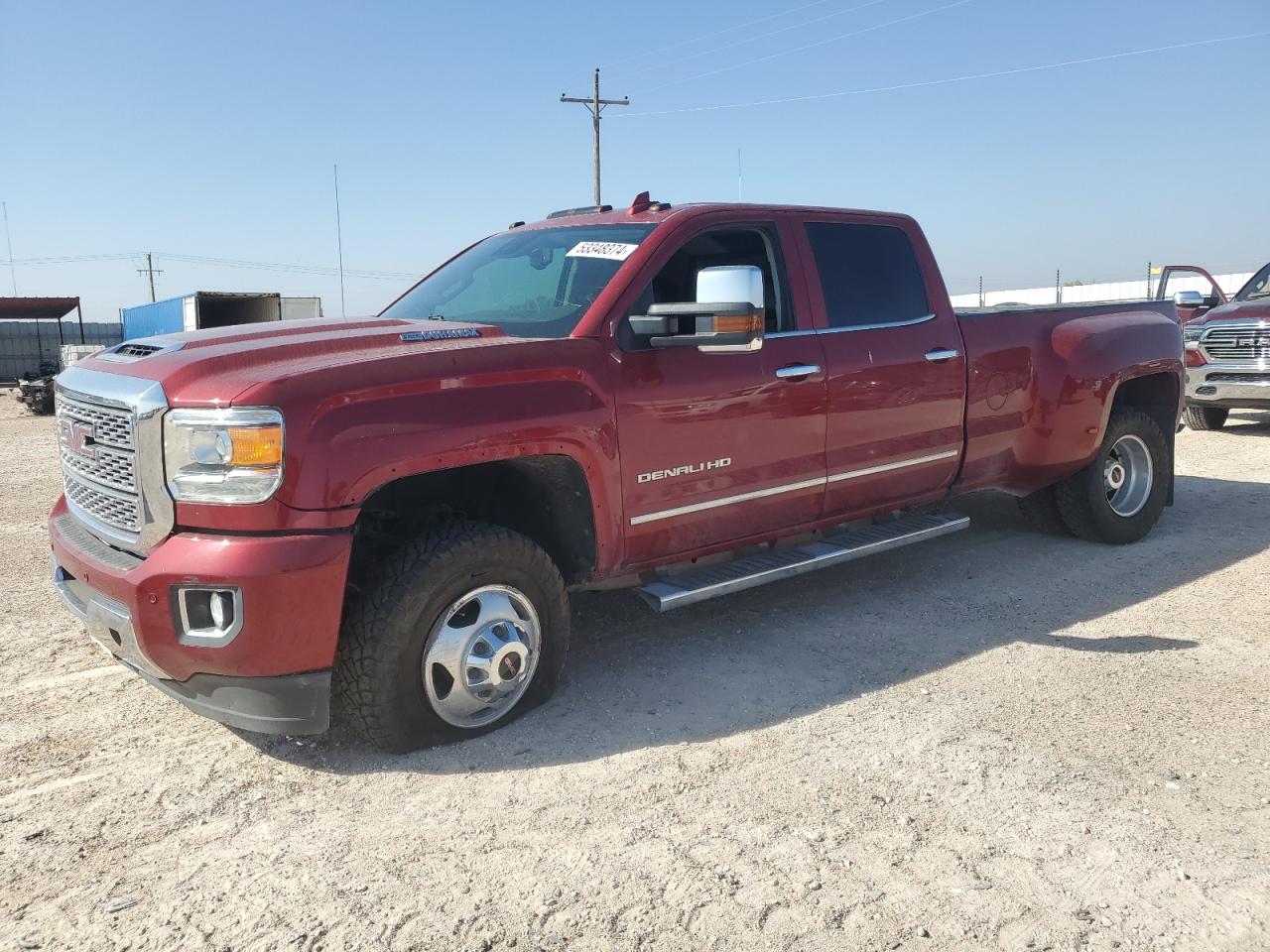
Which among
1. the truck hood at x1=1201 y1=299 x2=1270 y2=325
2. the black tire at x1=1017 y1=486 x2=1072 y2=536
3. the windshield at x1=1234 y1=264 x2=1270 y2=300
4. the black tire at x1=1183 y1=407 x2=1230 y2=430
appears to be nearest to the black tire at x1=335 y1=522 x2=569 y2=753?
the black tire at x1=1017 y1=486 x2=1072 y2=536

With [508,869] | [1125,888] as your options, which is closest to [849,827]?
[1125,888]

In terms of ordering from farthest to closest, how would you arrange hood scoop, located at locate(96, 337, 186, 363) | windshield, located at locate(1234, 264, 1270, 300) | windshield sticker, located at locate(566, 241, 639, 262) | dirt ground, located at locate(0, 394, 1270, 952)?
windshield, located at locate(1234, 264, 1270, 300)
windshield sticker, located at locate(566, 241, 639, 262)
hood scoop, located at locate(96, 337, 186, 363)
dirt ground, located at locate(0, 394, 1270, 952)

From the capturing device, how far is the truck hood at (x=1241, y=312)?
34.3 ft

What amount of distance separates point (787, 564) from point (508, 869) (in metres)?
2.00

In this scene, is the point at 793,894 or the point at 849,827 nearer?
the point at 793,894

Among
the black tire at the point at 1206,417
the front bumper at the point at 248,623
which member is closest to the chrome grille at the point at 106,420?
the front bumper at the point at 248,623

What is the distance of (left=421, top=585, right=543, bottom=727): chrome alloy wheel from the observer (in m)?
3.42

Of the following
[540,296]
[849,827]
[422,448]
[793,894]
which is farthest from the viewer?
[540,296]

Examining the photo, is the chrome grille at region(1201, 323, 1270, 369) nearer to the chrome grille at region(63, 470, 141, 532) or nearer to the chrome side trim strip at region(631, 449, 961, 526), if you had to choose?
the chrome side trim strip at region(631, 449, 961, 526)

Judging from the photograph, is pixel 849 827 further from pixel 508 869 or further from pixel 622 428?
pixel 622 428

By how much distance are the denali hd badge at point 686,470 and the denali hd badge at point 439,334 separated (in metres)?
0.85

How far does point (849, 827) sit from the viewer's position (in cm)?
Answer: 296

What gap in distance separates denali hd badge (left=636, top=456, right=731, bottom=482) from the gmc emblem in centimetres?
194

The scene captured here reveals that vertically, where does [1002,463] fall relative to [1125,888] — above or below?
above
